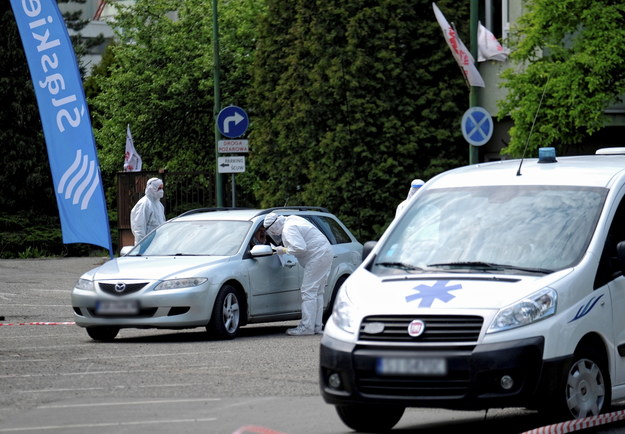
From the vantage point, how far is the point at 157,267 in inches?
630

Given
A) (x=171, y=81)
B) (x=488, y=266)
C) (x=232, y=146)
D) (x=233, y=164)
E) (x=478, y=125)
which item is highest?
(x=488, y=266)

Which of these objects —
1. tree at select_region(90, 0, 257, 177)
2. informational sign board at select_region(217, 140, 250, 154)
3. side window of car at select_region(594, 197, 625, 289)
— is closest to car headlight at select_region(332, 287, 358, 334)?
side window of car at select_region(594, 197, 625, 289)

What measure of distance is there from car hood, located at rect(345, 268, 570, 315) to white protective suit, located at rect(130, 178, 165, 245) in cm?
1280

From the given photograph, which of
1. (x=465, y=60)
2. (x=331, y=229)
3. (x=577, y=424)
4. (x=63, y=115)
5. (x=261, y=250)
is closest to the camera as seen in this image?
(x=577, y=424)

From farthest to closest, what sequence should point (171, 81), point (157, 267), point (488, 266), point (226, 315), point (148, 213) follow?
→ point (171, 81) < point (148, 213) < point (226, 315) < point (157, 267) < point (488, 266)

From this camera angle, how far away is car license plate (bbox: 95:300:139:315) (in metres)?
15.6

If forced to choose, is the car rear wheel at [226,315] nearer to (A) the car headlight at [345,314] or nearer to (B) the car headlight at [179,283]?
(B) the car headlight at [179,283]

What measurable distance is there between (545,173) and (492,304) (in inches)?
66.7

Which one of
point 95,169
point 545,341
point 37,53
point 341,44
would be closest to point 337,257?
point 95,169

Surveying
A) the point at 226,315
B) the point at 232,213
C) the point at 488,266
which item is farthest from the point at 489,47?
the point at 488,266

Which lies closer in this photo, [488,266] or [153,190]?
[488,266]

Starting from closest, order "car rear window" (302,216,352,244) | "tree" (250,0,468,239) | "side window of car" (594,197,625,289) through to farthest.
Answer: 1. "side window of car" (594,197,625,289)
2. "car rear window" (302,216,352,244)
3. "tree" (250,0,468,239)

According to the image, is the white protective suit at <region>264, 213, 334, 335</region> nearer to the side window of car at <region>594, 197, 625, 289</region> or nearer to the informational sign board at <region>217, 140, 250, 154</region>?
the side window of car at <region>594, 197, 625, 289</region>

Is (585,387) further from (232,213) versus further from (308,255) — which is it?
(232,213)
